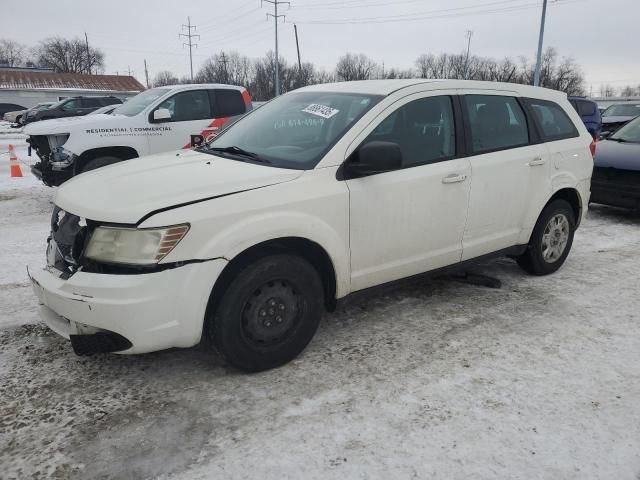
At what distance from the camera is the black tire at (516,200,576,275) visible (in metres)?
4.73

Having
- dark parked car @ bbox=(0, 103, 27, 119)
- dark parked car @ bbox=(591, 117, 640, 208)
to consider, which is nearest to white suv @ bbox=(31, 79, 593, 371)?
dark parked car @ bbox=(591, 117, 640, 208)

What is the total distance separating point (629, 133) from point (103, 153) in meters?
8.11

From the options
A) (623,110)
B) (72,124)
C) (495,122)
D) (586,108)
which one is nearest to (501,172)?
(495,122)

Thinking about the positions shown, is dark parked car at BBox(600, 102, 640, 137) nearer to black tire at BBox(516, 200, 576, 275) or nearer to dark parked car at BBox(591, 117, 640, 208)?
dark parked car at BBox(591, 117, 640, 208)

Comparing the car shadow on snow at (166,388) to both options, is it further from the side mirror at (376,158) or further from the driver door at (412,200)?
the side mirror at (376,158)

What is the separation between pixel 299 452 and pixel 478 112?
116 inches

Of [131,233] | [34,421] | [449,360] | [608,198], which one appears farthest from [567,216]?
[34,421]

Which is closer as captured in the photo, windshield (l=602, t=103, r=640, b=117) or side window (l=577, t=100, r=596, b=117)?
side window (l=577, t=100, r=596, b=117)

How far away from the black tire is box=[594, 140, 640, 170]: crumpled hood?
2826 mm

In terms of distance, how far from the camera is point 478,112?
13.5 ft

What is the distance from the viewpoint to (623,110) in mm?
20797

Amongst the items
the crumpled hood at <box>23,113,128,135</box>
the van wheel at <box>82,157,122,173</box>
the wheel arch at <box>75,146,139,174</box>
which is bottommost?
the van wheel at <box>82,157,122,173</box>

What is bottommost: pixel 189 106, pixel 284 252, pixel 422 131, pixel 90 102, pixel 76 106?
pixel 284 252

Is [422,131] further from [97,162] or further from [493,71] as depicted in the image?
[493,71]
